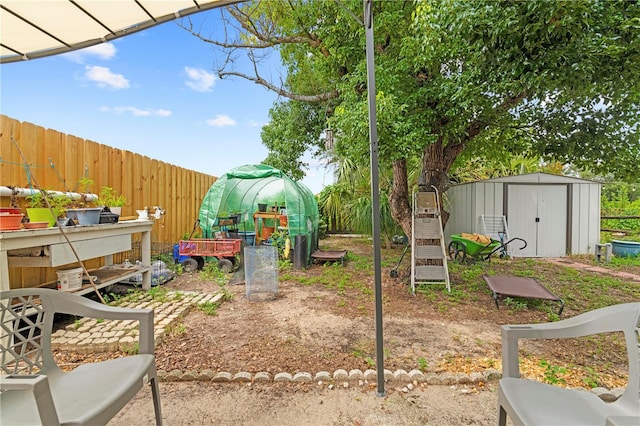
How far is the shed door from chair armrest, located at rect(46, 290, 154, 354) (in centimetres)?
779

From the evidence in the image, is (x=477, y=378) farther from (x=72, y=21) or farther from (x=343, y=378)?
(x=72, y=21)

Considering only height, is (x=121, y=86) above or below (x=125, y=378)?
above

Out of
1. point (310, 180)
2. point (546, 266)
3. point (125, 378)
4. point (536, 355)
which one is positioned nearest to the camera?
point (125, 378)

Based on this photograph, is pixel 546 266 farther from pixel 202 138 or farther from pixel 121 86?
pixel 121 86

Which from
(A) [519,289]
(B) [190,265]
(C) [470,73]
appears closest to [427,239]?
(A) [519,289]

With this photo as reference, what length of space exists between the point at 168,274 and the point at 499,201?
718 cm

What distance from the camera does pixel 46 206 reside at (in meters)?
2.74

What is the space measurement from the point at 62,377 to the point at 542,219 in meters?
8.69

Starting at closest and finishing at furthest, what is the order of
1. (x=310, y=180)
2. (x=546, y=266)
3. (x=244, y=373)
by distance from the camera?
(x=244, y=373) → (x=546, y=266) → (x=310, y=180)

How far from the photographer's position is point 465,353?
2377mm

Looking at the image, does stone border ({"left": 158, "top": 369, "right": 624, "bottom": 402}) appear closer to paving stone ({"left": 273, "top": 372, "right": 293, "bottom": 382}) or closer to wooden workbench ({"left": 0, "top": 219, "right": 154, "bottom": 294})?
paving stone ({"left": 273, "top": 372, "right": 293, "bottom": 382})

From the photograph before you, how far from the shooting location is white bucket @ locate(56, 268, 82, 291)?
2820mm

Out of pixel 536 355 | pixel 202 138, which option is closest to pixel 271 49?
pixel 202 138

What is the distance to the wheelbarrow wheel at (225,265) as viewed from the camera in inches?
208
